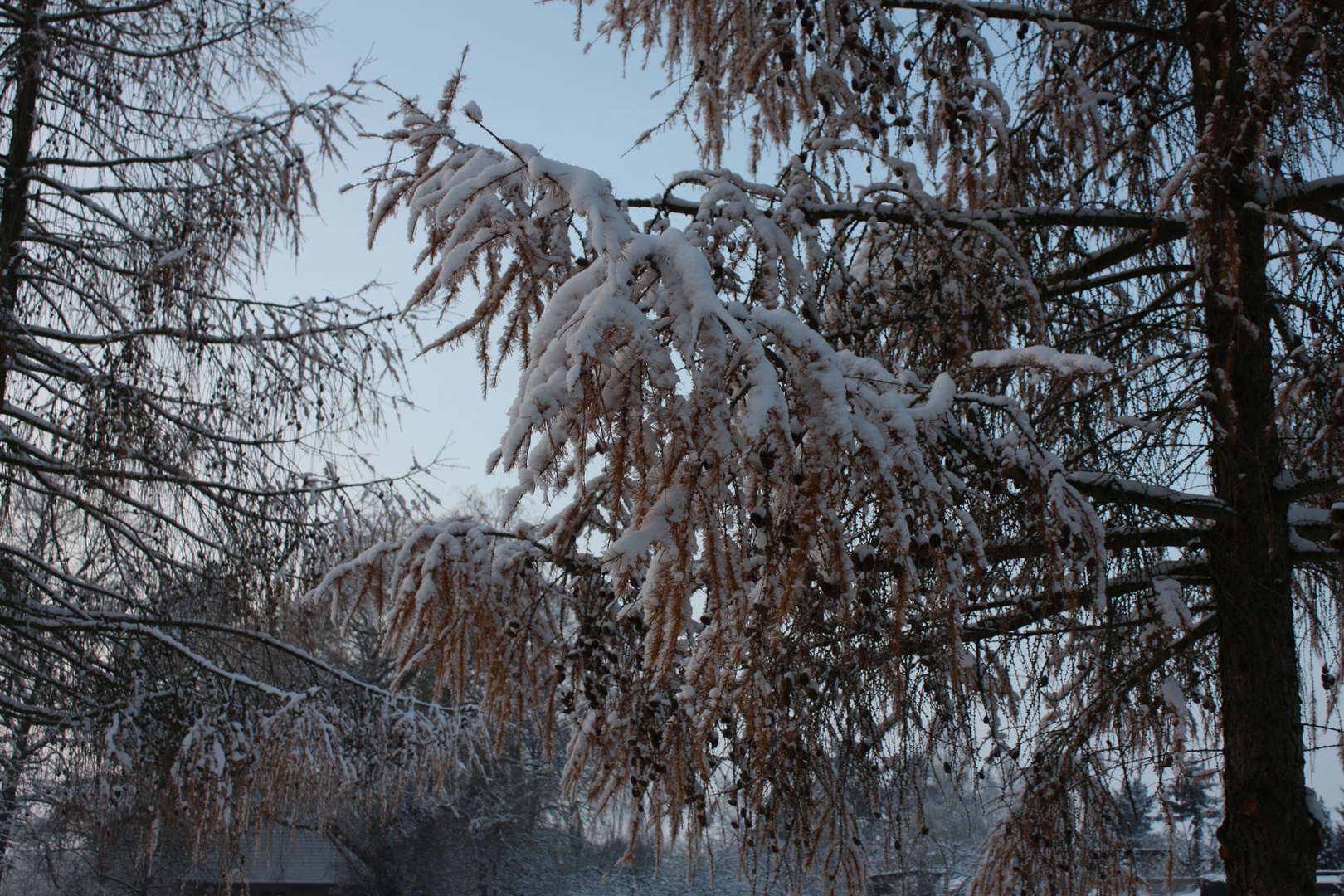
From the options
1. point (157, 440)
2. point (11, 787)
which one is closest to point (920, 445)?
point (157, 440)

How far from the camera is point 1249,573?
294 cm

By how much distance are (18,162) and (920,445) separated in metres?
5.66

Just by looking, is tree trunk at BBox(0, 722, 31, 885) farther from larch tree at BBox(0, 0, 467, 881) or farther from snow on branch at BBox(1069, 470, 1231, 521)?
snow on branch at BBox(1069, 470, 1231, 521)

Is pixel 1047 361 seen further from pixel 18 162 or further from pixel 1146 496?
pixel 18 162

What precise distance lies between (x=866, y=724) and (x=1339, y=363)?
1631 mm

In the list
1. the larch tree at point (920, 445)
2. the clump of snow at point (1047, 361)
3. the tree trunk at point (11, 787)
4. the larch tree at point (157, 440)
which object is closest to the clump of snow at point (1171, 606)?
the larch tree at point (920, 445)

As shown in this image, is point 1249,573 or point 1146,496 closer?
point 1146,496

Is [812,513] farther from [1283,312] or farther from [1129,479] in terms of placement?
[1283,312]

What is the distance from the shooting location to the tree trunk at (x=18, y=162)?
4.85 meters

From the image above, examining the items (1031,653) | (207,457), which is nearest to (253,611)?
(207,457)

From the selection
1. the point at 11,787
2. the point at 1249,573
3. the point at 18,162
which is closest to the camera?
the point at 1249,573

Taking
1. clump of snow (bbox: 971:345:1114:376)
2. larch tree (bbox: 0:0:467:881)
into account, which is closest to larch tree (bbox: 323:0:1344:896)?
clump of snow (bbox: 971:345:1114:376)

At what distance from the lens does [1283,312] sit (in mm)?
3369

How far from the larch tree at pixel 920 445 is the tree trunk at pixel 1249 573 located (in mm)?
11
